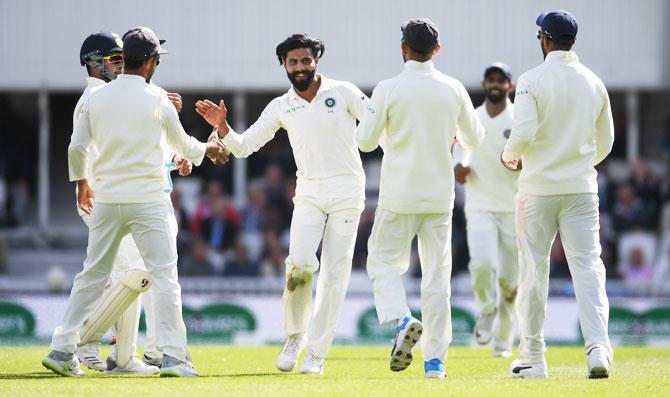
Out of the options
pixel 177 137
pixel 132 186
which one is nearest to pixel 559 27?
pixel 177 137

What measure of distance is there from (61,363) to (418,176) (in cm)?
281

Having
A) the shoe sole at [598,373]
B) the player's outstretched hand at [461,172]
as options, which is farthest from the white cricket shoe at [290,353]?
the player's outstretched hand at [461,172]

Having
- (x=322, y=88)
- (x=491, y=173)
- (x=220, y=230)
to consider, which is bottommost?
(x=220, y=230)

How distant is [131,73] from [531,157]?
2.84 meters

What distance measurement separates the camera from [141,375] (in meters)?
10.1

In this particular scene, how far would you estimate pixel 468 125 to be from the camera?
32.7 ft

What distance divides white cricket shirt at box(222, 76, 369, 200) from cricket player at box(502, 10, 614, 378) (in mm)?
1249

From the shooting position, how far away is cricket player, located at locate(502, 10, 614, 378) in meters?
9.71

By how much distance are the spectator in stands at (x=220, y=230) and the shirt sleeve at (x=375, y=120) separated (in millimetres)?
11966

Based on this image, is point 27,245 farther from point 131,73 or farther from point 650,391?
point 650,391

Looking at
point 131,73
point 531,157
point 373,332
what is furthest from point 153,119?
point 373,332

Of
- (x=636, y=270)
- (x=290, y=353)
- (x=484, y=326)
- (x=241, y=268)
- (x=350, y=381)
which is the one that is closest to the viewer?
(x=350, y=381)

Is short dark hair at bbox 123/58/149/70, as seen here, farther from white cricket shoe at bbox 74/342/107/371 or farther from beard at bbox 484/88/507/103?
beard at bbox 484/88/507/103

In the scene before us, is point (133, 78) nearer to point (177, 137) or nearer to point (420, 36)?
point (177, 137)
